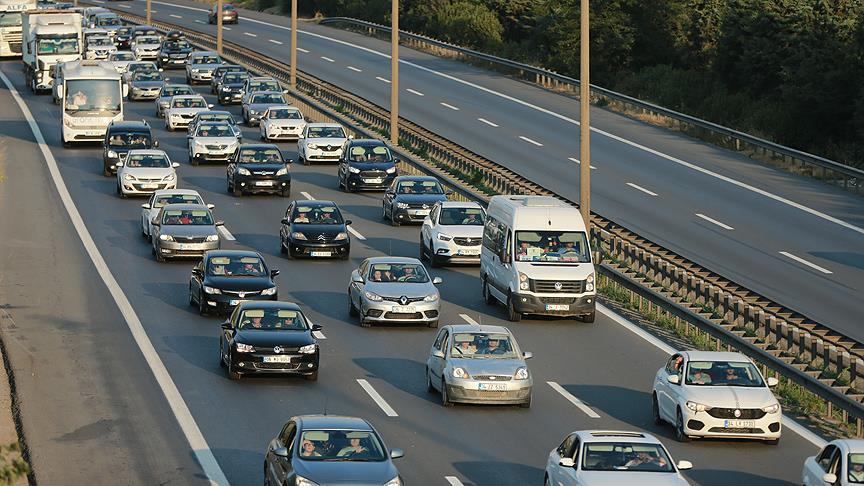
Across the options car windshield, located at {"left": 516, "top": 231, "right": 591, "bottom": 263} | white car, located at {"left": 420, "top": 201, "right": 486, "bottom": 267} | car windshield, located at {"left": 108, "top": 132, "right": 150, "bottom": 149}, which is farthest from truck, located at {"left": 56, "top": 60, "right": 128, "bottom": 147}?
car windshield, located at {"left": 516, "top": 231, "right": 591, "bottom": 263}

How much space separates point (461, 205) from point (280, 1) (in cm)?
10949

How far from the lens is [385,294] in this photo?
34.3 metres

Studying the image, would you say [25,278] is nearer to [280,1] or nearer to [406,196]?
[406,196]

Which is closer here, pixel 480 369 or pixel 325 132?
pixel 480 369

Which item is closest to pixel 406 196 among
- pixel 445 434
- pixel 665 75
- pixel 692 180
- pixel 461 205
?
pixel 461 205

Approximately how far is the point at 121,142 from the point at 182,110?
1185cm

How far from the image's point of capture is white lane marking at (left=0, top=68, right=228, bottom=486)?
24062 millimetres

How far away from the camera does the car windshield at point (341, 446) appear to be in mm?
20359

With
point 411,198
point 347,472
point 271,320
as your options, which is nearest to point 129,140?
point 411,198

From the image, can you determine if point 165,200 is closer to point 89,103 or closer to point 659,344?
point 659,344

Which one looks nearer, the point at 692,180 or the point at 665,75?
the point at 692,180

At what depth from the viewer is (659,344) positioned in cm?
3359

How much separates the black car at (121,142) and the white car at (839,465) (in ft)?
129

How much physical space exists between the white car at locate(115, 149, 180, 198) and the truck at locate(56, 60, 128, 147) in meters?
11.3
